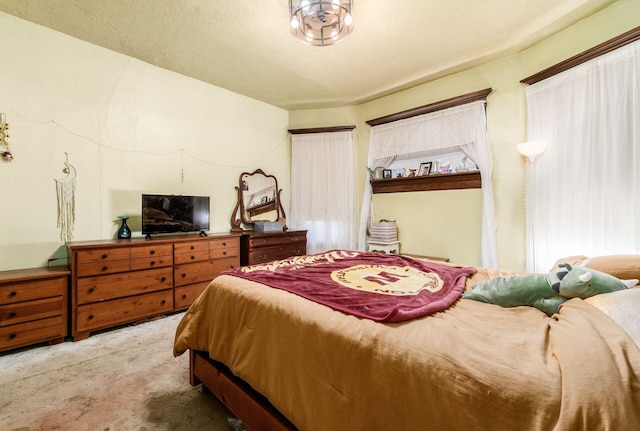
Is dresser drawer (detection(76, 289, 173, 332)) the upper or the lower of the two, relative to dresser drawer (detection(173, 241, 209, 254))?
lower

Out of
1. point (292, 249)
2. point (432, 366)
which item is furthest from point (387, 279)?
point (292, 249)

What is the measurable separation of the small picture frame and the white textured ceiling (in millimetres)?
1084

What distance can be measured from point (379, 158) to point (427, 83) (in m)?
1.12

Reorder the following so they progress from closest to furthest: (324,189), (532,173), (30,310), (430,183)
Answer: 1. (30,310)
2. (532,173)
3. (430,183)
4. (324,189)

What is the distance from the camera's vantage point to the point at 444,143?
10.9ft

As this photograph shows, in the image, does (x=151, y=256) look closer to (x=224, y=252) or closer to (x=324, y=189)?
(x=224, y=252)

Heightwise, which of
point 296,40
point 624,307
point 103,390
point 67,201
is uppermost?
point 296,40

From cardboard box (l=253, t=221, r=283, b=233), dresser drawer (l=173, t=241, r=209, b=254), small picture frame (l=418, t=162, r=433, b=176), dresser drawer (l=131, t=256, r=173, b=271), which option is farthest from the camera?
cardboard box (l=253, t=221, r=283, b=233)

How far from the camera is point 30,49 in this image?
2498 mm

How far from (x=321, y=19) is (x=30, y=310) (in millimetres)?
3290

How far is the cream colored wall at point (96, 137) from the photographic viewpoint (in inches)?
96.5

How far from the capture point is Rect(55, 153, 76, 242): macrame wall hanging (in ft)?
8.65

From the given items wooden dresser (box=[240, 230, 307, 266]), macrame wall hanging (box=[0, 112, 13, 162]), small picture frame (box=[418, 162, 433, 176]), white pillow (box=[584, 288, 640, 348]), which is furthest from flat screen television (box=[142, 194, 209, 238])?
white pillow (box=[584, 288, 640, 348])

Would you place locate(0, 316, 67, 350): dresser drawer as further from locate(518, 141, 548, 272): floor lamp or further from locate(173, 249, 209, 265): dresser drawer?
locate(518, 141, 548, 272): floor lamp
